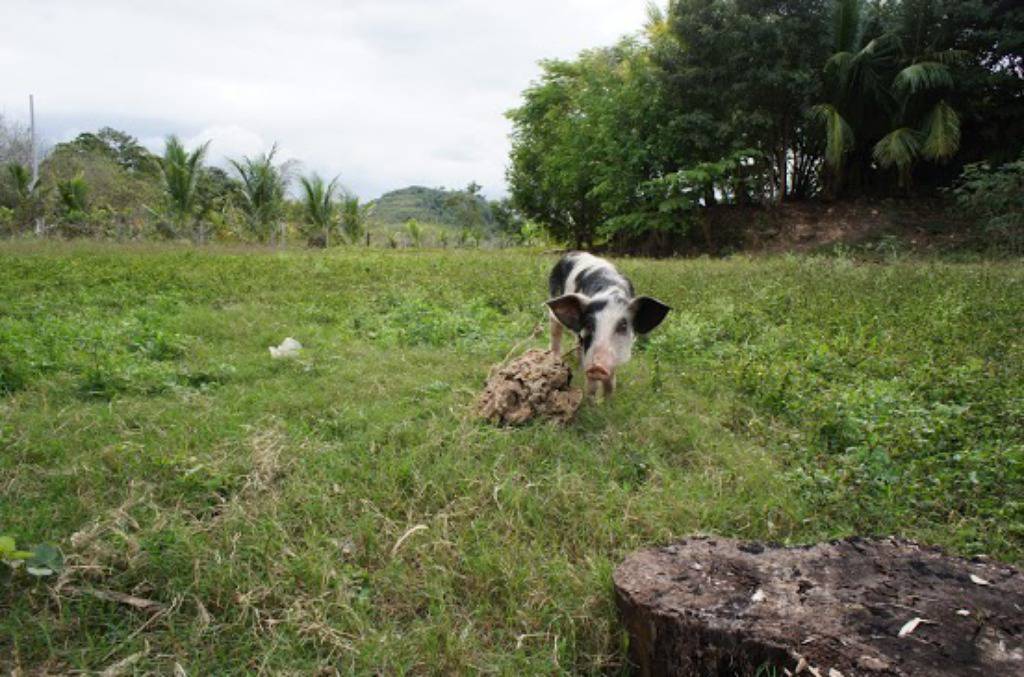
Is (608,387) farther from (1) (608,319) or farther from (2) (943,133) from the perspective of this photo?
(2) (943,133)

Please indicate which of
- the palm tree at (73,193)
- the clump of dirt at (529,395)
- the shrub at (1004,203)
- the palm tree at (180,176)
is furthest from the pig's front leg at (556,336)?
the palm tree at (73,193)

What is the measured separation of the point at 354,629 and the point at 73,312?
23.9 feet

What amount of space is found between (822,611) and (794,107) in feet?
70.5

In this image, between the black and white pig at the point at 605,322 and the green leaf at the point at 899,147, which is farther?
the green leaf at the point at 899,147

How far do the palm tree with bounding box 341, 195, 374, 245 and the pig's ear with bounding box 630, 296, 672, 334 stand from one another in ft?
96.8

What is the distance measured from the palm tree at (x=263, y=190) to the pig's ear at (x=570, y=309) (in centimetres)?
2369

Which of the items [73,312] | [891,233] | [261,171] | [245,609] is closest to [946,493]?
[245,609]

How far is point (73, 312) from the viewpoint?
7762 mm

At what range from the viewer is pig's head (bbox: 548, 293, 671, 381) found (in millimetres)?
4867

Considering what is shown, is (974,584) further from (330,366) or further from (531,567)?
(330,366)

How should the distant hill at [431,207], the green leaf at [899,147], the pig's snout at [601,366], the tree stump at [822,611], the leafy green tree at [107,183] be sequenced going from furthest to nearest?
1. the distant hill at [431,207]
2. the leafy green tree at [107,183]
3. the green leaf at [899,147]
4. the pig's snout at [601,366]
5. the tree stump at [822,611]

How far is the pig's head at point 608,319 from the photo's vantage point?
4.87 meters

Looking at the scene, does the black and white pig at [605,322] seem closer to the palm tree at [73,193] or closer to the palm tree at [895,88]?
the palm tree at [895,88]

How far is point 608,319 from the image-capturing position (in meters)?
4.91
